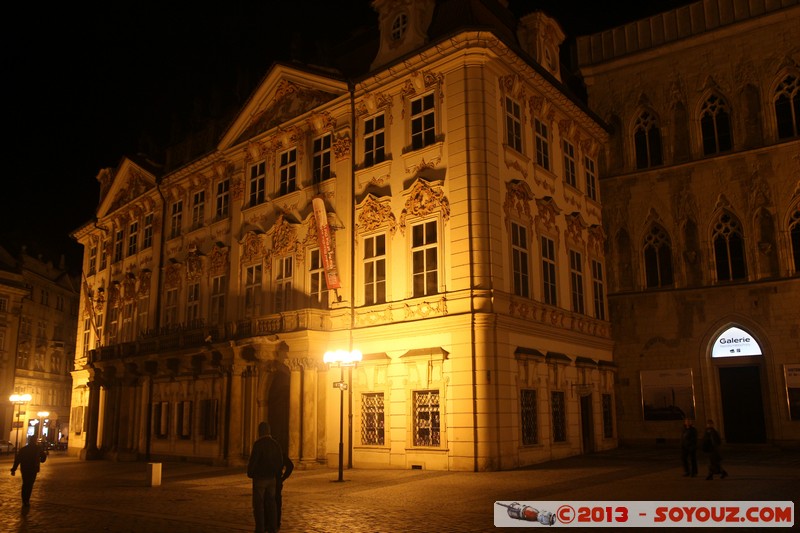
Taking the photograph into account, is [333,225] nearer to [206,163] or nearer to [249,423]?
[249,423]

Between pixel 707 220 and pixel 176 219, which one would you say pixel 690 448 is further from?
pixel 176 219

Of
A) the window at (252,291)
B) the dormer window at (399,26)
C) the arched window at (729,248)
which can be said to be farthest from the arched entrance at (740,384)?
the window at (252,291)

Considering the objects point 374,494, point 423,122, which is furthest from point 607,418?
point 374,494

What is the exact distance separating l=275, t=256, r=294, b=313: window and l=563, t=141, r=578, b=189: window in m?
12.5

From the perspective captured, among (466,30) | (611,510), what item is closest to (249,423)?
(466,30)

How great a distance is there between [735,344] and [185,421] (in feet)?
84.7

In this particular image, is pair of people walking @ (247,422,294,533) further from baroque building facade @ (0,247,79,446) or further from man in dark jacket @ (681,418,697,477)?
baroque building facade @ (0,247,79,446)

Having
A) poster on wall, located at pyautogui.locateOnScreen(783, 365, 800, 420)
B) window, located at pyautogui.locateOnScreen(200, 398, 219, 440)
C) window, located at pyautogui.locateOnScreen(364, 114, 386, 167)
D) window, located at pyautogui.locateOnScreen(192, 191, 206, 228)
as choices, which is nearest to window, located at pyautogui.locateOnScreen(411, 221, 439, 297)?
window, located at pyautogui.locateOnScreen(364, 114, 386, 167)

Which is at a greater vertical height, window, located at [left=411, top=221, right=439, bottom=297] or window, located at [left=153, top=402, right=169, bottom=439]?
window, located at [left=411, top=221, right=439, bottom=297]

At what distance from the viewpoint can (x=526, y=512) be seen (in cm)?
1341

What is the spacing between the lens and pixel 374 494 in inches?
721

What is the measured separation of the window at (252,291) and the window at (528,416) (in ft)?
42.0

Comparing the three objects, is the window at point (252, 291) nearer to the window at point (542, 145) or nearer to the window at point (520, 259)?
the window at point (520, 259)

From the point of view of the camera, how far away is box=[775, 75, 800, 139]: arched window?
107 ft
